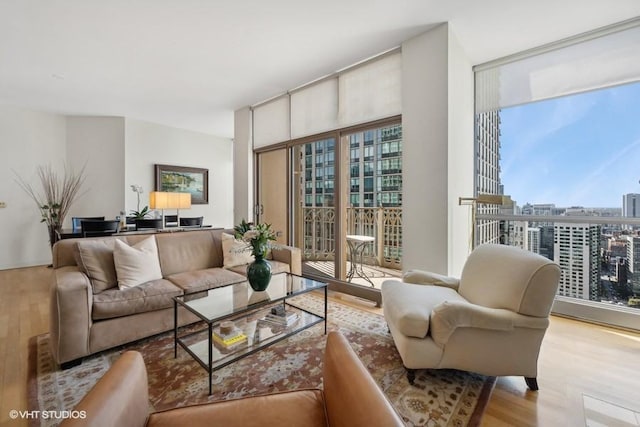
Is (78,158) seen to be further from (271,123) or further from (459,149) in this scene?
(459,149)

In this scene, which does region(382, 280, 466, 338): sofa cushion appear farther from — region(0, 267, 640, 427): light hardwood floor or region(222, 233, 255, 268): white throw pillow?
region(222, 233, 255, 268): white throw pillow

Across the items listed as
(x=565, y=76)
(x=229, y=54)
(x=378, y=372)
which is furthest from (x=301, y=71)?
(x=378, y=372)

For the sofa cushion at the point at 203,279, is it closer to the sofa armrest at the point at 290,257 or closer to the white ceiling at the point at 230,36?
the sofa armrest at the point at 290,257

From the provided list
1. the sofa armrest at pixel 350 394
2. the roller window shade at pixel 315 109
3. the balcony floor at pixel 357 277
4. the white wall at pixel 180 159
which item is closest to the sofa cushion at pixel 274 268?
the balcony floor at pixel 357 277

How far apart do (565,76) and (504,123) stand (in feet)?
2.13

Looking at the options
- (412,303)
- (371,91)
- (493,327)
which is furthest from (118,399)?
(371,91)

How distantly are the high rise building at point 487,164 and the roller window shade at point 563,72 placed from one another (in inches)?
7.4

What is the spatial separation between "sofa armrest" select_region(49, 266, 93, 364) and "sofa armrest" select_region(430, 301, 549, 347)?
2.28m

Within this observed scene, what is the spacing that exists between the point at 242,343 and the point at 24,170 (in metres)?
5.54

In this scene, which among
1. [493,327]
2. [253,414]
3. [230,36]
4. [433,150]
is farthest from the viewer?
[230,36]

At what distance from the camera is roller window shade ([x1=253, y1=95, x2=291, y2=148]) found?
4.30 metres

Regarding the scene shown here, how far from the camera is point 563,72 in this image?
2848 millimetres

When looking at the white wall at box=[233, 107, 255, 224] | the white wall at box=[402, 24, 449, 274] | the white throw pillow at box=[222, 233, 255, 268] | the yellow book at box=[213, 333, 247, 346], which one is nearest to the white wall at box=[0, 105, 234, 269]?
the white wall at box=[233, 107, 255, 224]

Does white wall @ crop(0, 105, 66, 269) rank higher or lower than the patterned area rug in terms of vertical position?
higher
